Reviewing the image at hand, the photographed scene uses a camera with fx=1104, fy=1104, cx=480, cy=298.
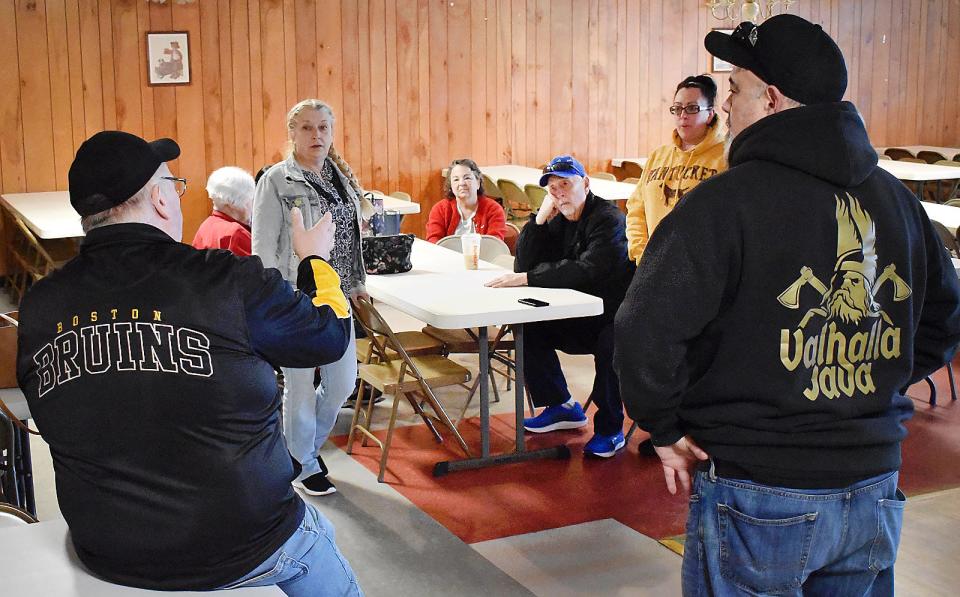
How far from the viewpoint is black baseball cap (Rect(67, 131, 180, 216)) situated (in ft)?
6.84

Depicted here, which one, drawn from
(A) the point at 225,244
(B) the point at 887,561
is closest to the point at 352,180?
(A) the point at 225,244

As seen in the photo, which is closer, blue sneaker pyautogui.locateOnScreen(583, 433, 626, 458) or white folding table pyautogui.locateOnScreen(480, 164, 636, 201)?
blue sneaker pyautogui.locateOnScreen(583, 433, 626, 458)

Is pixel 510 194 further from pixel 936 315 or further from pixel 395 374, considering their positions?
pixel 936 315

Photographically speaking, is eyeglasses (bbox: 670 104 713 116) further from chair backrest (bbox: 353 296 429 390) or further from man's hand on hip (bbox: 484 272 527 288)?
chair backrest (bbox: 353 296 429 390)

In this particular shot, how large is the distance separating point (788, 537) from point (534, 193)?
7.35m

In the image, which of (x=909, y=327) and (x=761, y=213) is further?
(x=909, y=327)

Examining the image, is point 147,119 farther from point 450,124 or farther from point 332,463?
point 332,463

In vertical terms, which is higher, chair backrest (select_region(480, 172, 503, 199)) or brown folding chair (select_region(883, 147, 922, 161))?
brown folding chair (select_region(883, 147, 922, 161))

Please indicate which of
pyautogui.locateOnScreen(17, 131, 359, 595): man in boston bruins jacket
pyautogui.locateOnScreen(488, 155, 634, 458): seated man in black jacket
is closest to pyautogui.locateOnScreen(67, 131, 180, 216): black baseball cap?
pyautogui.locateOnScreen(17, 131, 359, 595): man in boston bruins jacket

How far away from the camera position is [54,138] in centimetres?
920

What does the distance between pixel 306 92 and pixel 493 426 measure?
5512mm

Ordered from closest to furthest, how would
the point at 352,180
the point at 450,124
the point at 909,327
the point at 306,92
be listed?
the point at 909,327
the point at 352,180
the point at 306,92
the point at 450,124

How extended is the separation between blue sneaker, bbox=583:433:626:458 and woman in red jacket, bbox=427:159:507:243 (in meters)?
2.27

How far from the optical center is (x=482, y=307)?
14.4ft
